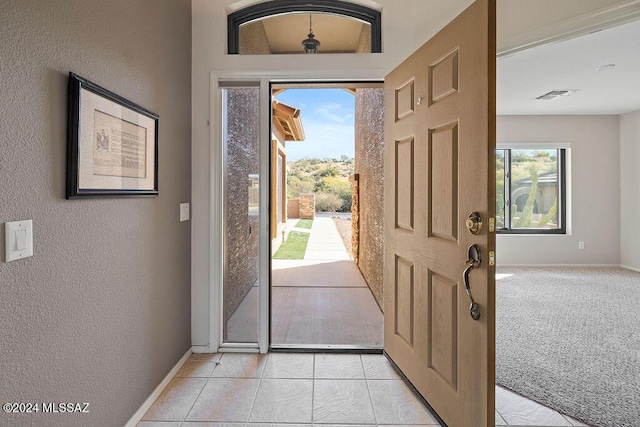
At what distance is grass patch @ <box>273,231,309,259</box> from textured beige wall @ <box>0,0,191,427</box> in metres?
4.63

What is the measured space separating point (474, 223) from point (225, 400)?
167 centimetres

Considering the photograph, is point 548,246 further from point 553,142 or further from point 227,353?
point 227,353

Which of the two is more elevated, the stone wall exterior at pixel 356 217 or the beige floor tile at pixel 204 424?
the stone wall exterior at pixel 356 217

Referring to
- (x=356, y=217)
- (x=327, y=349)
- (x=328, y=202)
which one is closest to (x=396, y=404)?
(x=327, y=349)

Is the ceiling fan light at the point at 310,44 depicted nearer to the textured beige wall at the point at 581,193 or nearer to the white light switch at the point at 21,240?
the white light switch at the point at 21,240

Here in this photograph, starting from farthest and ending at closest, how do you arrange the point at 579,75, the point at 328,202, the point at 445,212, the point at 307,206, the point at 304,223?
the point at 328,202 < the point at 307,206 < the point at 304,223 < the point at 579,75 < the point at 445,212

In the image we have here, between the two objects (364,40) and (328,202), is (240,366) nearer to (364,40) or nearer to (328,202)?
(364,40)

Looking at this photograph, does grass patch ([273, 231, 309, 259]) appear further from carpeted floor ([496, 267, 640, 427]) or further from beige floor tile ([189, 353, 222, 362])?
beige floor tile ([189, 353, 222, 362])

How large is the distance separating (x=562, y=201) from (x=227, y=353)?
635 centimetres

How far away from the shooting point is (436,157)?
1773 mm

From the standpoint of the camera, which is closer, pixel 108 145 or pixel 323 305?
pixel 108 145

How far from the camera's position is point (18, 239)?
1046mm

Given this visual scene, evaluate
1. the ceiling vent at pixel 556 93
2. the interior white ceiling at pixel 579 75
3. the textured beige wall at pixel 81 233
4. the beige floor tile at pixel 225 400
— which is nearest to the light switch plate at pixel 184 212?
the textured beige wall at pixel 81 233

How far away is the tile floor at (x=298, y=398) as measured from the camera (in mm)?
1779
